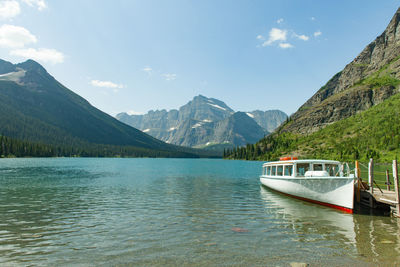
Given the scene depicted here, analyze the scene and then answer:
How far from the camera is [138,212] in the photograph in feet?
85.8

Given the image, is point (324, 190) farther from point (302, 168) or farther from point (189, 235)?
point (189, 235)

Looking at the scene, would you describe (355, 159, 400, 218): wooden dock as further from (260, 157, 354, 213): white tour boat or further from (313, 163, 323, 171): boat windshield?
(313, 163, 323, 171): boat windshield

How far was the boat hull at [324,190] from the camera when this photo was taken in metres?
26.6

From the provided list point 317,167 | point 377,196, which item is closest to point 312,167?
point 317,167

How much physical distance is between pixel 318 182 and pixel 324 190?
1.14 m

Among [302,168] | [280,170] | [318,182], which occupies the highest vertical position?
[302,168]

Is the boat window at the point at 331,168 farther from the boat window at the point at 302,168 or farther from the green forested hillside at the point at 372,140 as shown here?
the green forested hillside at the point at 372,140

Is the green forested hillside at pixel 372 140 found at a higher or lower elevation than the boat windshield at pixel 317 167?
higher

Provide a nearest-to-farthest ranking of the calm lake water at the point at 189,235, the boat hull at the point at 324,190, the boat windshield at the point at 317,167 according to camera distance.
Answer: the calm lake water at the point at 189,235, the boat hull at the point at 324,190, the boat windshield at the point at 317,167

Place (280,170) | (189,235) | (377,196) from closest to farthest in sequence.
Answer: (189,235), (377,196), (280,170)

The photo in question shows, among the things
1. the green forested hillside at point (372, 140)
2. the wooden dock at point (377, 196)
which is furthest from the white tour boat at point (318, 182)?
the green forested hillside at point (372, 140)

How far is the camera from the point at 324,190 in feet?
97.2

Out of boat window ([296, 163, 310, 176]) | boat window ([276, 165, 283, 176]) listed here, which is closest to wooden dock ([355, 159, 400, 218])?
boat window ([296, 163, 310, 176])

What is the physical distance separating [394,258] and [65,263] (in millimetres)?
18064
